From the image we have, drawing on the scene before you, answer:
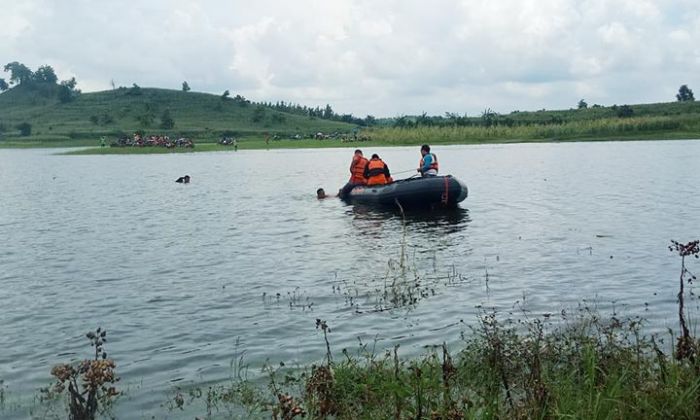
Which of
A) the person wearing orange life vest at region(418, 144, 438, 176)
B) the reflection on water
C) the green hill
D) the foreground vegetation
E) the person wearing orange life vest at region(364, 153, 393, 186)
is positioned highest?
the green hill

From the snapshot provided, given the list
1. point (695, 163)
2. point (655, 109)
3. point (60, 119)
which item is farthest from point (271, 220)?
point (60, 119)

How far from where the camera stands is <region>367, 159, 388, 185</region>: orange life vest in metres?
25.9

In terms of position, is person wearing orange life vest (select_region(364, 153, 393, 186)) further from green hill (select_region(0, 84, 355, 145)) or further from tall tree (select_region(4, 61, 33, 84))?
tall tree (select_region(4, 61, 33, 84))

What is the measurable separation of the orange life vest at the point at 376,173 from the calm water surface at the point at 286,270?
4.27 feet

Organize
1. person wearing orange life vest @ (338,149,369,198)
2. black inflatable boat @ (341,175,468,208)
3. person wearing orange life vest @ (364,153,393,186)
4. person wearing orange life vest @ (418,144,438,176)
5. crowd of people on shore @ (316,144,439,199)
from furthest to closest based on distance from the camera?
1. person wearing orange life vest @ (338,149,369,198)
2. person wearing orange life vest @ (364,153,393,186)
3. crowd of people on shore @ (316,144,439,199)
4. person wearing orange life vest @ (418,144,438,176)
5. black inflatable boat @ (341,175,468,208)

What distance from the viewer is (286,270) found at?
49.9 ft

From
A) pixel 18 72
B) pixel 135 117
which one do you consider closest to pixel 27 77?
pixel 18 72

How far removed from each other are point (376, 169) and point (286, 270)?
1156 centimetres

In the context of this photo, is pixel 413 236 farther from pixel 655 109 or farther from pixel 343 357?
pixel 655 109

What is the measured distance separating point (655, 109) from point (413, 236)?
88013 mm

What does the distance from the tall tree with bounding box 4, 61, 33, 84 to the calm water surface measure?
18327 cm

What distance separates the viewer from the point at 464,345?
9.30 meters

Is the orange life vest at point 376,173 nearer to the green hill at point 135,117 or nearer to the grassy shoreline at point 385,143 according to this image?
the grassy shoreline at point 385,143

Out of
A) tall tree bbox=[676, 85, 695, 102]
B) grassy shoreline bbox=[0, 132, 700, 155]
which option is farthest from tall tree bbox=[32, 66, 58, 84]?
tall tree bbox=[676, 85, 695, 102]
